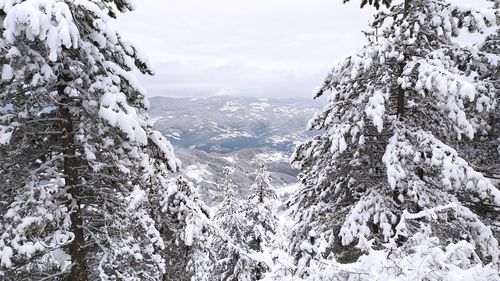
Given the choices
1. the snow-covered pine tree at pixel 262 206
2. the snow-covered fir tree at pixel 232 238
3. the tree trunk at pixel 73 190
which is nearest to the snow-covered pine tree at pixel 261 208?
the snow-covered pine tree at pixel 262 206

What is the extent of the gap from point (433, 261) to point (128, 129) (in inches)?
192

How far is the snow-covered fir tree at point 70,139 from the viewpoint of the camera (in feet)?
21.6

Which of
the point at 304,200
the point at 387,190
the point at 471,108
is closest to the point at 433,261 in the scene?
the point at 387,190

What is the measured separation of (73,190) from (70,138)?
1046mm

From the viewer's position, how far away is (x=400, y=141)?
9094 millimetres

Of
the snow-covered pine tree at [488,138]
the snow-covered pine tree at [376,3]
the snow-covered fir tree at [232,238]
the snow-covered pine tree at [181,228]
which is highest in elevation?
the snow-covered pine tree at [376,3]

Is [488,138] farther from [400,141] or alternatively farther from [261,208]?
[261,208]

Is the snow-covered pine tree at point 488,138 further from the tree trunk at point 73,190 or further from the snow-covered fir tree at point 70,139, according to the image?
the tree trunk at point 73,190

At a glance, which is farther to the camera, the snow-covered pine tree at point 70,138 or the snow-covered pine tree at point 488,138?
the snow-covered pine tree at point 488,138

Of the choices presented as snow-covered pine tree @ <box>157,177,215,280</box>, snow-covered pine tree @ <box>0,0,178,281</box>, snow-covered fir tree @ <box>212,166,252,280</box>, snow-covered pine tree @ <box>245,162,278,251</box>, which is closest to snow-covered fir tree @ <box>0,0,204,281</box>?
snow-covered pine tree @ <box>0,0,178,281</box>

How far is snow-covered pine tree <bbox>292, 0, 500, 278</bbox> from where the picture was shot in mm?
8234

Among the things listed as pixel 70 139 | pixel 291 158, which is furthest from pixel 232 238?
pixel 70 139

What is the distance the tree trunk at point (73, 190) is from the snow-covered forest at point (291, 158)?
27 mm

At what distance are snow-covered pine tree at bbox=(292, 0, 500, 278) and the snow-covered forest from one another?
4 cm
